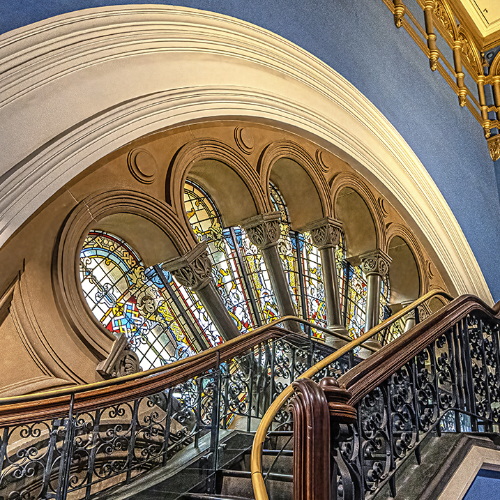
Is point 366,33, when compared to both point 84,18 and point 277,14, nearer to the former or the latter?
point 277,14

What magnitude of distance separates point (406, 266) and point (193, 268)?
496cm

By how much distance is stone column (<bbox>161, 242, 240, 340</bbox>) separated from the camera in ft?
20.1

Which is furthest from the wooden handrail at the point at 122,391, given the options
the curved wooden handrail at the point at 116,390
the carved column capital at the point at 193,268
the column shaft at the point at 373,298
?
the column shaft at the point at 373,298

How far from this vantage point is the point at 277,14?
22.5 ft

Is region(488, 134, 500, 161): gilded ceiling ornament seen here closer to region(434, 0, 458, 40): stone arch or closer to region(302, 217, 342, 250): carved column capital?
region(434, 0, 458, 40): stone arch

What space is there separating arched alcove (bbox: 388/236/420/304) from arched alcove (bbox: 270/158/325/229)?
1994 mm

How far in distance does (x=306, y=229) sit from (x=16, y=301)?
487 cm

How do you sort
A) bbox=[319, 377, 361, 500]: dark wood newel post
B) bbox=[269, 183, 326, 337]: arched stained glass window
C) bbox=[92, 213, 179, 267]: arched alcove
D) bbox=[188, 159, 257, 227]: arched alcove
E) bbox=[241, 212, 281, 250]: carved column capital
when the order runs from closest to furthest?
bbox=[319, 377, 361, 500]: dark wood newel post, bbox=[92, 213, 179, 267]: arched alcove, bbox=[188, 159, 257, 227]: arched alcove, bbox=[241, 212, 281, 250]: carved column capital, bbox=[269, 183, 326, 337]: arched stained glass window

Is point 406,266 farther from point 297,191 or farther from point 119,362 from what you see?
point 119,362

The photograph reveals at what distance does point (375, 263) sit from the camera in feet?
29.5

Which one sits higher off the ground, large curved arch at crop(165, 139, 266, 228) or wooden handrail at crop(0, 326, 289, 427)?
large curved arch at crop(165, 139, 266, 228)

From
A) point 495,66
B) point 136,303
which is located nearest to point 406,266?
point 136,303

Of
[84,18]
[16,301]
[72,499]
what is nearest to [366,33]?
[84,18]

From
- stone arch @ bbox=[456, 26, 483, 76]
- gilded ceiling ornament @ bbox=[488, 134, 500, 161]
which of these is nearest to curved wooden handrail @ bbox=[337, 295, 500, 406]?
gilded ceiling ornament @ bbox=[488, 134, 500, 161]
